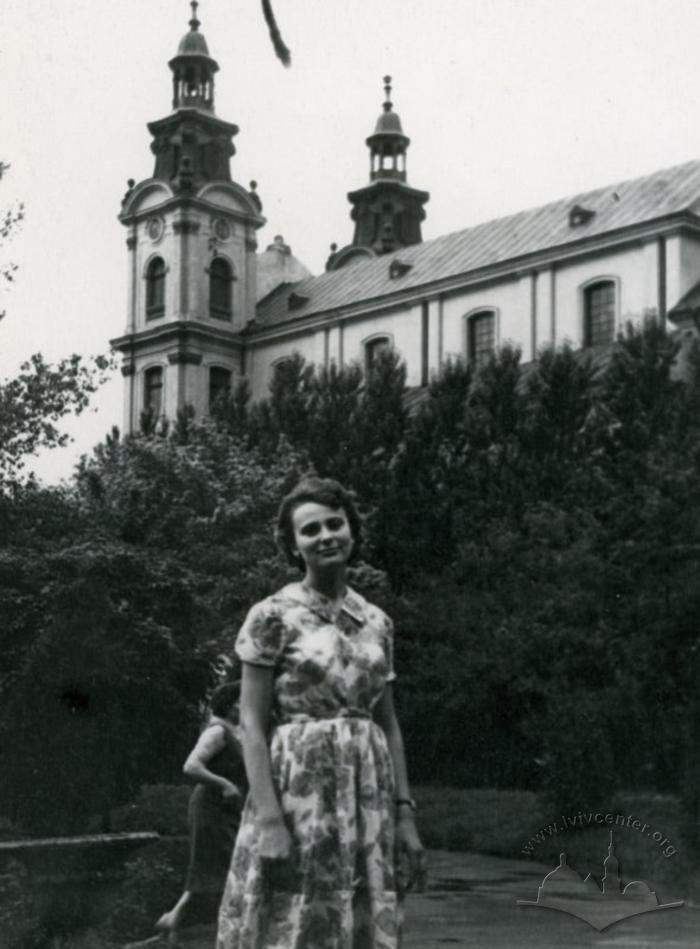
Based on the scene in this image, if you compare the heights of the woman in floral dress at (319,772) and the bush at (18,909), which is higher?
the woman in floral dress at (319,772)

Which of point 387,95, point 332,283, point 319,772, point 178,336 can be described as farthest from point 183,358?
point 319,772

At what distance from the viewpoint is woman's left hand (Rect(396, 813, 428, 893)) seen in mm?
4699

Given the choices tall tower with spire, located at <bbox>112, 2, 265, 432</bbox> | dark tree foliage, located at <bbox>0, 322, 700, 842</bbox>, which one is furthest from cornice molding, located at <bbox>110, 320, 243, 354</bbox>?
dark tree foliage, located at <bbox>0, 322, 700, 842</bbox>

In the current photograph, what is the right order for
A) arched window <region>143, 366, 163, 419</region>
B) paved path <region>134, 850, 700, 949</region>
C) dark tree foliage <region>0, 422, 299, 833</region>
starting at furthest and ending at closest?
1. arched window <region>143, 366, 163, 419</region>
2. dark tree foliage <region>0, 422, 299, 833</region>
3. paved path <region>134, 850, 700, 949</region>

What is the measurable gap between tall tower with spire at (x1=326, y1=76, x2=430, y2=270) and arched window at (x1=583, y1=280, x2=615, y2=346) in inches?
968

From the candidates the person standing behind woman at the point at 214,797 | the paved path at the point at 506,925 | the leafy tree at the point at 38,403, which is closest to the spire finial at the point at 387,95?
the leafy tree at the point at 38,403

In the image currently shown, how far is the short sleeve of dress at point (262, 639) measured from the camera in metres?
4.66

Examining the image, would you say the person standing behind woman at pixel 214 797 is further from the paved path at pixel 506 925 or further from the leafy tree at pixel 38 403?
the leafy tree at pixel 38 403

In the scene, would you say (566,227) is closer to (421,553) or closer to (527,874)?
(421,553)

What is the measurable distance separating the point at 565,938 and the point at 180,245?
45852 millimetres

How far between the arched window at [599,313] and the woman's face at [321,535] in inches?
1526

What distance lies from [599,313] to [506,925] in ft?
110

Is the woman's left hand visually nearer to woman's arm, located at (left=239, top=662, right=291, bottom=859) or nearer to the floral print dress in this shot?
the floral print dress

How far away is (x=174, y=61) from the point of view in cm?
5700
